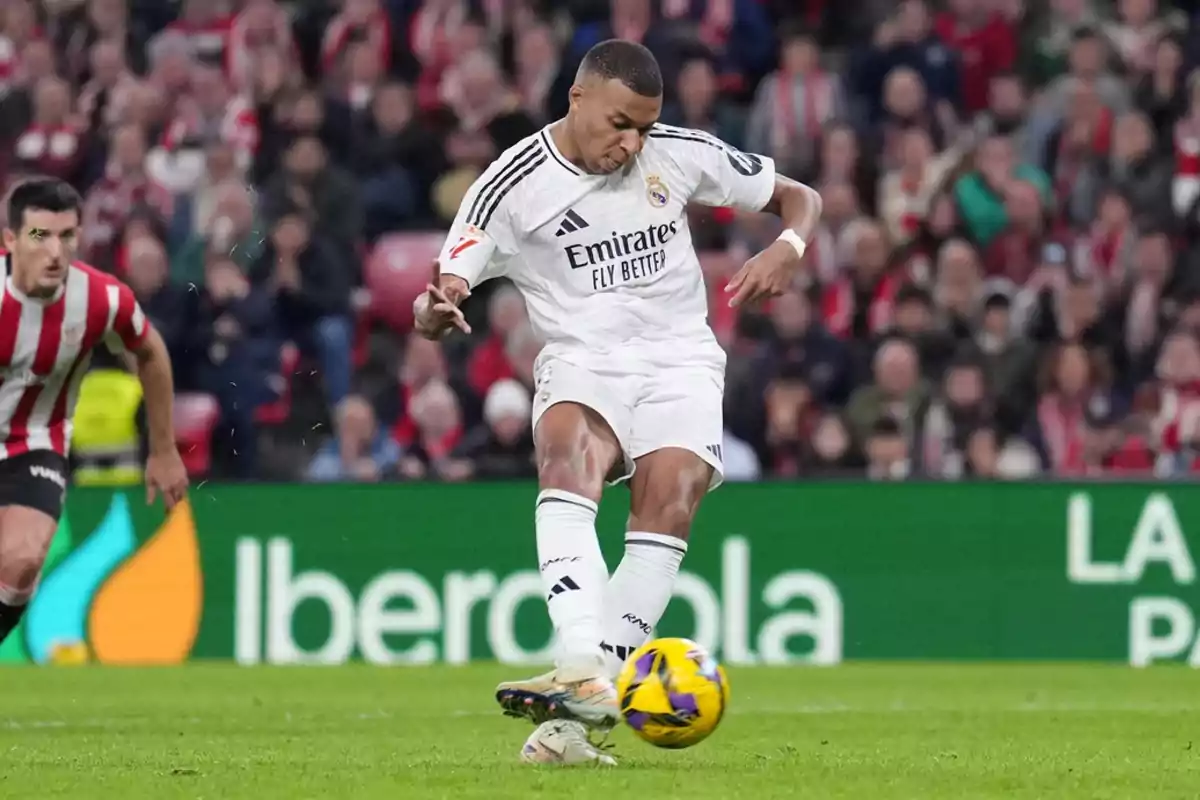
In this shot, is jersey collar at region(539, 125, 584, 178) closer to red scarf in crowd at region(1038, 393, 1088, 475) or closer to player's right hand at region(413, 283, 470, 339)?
player's right hand at region(413, 283, 470, 339)

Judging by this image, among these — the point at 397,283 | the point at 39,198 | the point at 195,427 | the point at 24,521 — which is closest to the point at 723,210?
the point at 397,283

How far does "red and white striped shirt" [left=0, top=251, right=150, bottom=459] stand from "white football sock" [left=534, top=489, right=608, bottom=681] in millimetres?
2769

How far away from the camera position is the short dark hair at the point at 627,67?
23.5 ft

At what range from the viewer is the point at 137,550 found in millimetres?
A: 13922

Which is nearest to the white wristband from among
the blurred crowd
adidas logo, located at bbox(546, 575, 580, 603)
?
adidas logo, located at bbox(546, 575, 580, 603)

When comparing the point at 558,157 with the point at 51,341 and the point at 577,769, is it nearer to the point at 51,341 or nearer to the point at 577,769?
the point at 577,769

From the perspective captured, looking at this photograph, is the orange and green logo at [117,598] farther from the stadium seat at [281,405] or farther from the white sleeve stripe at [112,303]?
the white sleeve stripe at [112,303]

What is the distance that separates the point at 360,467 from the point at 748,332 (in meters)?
2.58

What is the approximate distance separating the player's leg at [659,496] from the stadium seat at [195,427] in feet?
26.2

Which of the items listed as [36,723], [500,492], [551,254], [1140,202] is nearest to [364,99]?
[500,492]

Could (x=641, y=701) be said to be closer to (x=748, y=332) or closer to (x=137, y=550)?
(x=137, y=550)

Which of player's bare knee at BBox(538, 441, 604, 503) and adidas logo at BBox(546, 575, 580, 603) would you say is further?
player's bare knee at BBox(538, 441, 604, 503)

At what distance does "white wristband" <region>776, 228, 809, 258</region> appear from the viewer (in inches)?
293

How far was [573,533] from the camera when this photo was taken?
275 inches
